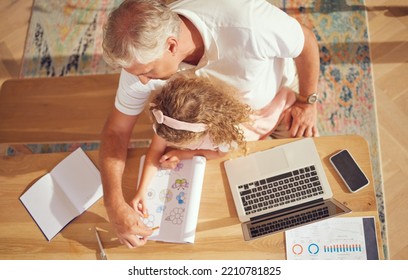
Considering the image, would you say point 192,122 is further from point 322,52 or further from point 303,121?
point 322,52

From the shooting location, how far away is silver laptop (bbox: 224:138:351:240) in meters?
1.36

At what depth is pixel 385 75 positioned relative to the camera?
7.10 ft

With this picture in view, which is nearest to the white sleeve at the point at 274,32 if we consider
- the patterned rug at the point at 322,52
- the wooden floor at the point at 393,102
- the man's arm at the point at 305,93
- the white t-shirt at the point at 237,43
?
the white t-shirt at the point at 237,43

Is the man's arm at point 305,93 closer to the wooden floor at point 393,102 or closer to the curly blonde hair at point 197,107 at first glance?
the curly blonde hair at point 197,107

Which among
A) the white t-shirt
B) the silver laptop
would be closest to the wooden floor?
the silver laptop

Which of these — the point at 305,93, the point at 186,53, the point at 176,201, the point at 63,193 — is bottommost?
the point at 63,193

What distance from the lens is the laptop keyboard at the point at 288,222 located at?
1.33 metres

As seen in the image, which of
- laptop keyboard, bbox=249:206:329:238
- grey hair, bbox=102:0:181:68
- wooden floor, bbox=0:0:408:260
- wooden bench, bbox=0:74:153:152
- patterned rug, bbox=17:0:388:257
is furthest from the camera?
patterned rug, bbox=17:0:388:257

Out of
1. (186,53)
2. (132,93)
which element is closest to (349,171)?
(186,53)

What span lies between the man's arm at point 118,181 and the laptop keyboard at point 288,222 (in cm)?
37

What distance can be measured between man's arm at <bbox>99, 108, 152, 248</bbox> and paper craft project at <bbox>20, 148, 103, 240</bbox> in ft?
0.30

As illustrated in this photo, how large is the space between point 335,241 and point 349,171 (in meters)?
0.24

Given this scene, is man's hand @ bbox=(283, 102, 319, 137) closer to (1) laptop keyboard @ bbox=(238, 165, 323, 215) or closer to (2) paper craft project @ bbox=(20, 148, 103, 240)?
(1) laptop keyboard @ bbox=(238, 165, 323, 215)

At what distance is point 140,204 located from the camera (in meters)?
1.44
